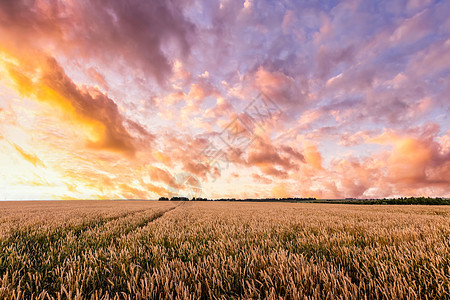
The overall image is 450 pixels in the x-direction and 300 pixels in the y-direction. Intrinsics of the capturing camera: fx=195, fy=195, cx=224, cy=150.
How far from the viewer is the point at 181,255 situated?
3.45 m

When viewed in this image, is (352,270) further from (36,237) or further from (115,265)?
(36,237)

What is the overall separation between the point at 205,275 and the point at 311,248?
8.02ft

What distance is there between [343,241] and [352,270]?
58.3 inches

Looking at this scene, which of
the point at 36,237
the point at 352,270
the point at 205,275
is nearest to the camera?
the point at 205,275

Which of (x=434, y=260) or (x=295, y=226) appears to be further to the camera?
(x=295, y=226)

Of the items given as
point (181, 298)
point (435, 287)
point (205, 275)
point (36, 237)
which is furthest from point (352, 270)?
point (36, 237)

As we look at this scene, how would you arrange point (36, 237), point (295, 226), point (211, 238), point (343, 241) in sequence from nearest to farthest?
point (343, 241) < point (211, 238) < point (36, 237) < point (295, 226)

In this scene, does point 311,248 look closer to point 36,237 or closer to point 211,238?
point 211,238

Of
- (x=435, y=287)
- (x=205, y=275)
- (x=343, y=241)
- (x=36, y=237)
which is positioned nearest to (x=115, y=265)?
(x=205, y=275)

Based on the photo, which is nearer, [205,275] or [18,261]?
[205,275]

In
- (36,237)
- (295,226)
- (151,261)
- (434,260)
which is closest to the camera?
(434,260)

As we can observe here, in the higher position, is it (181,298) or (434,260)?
(434,260)

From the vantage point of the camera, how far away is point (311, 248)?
375cm

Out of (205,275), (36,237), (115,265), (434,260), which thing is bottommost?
(36,237)
